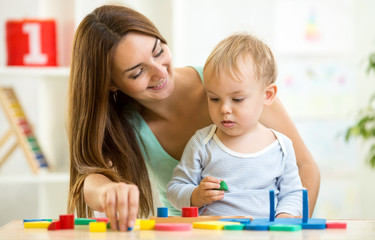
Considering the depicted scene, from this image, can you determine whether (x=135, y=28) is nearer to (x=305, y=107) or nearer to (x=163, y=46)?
(x=163, y=46)

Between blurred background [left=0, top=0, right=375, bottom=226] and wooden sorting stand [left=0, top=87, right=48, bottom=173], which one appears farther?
blurred background [left=0, top=0, right=375, bottom=226]

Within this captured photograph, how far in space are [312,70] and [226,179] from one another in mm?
2911

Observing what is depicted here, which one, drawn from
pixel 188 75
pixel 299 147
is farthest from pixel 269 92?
pixel 188 75

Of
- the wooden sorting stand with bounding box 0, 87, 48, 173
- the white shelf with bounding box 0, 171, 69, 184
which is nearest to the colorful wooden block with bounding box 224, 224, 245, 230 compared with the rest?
the white shelf with bounding box 0, 171, 69, 184

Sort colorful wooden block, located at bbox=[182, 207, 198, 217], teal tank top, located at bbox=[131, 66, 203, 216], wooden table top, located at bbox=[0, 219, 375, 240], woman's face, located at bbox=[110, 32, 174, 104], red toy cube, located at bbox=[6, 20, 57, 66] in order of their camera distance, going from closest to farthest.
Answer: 1. wooden table top, located at bbox=[0, 219, 375, 240]
2. colorful wooden block, located at bbox=[182, 207, 198, 217]
3. woman's face, located at bbox=[110, 32, 174, 104]
4. teal tank top, located at bbox=[131, 66, 203, 216]
5. red toy cube, located at bbox=[6, 20, 57, 66]

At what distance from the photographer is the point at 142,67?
66.6 inches

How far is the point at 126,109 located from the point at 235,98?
56 centimetres

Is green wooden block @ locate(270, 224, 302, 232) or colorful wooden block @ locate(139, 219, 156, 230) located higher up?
colorful wooden block @ locate(139, 219, 156, 230)

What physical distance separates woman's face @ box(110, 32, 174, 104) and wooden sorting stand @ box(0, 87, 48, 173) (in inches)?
56.2

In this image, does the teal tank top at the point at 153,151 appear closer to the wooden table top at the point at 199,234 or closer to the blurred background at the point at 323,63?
the wooden table top at the point at 199,234

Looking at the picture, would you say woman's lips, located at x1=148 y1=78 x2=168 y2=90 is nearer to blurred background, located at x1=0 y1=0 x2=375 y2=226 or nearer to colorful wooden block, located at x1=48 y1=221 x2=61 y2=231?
colorful wooden block, located at x1=48 y1=221 x2=61 y2=231

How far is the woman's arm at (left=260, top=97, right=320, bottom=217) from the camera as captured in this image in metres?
1.78

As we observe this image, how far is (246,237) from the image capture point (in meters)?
1.00

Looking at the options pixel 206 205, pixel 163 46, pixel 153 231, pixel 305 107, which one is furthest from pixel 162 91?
pixel 305 107
